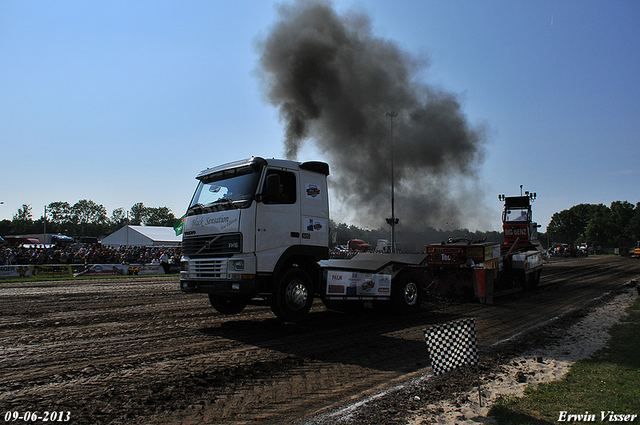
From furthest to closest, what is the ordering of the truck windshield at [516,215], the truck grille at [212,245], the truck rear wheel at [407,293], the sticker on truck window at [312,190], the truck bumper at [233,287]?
the truck windshield at [516,215] < the truck rear wheel at [407,293] < the sticker on truck window at [312,190] < the truck grille at [212,245] < the truck bumper at [233,287]

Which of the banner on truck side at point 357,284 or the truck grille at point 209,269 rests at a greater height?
the truck grille at point 209,269

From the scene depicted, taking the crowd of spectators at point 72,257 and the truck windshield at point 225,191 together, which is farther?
the crowd of spectators at point 72,257

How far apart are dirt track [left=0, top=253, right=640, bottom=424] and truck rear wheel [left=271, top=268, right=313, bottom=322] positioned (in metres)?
0.34

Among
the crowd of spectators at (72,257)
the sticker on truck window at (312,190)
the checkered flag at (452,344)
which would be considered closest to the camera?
the checkered flag at (452,344)

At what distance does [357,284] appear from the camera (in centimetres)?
854

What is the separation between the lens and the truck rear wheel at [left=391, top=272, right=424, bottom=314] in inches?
369

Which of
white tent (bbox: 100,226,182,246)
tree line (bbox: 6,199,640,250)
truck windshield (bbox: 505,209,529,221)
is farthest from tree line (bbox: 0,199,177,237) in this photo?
truck windshield (bbox: 505,209,529,221)

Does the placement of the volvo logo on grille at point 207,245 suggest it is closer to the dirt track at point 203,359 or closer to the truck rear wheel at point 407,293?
the dirt track at point 203,359

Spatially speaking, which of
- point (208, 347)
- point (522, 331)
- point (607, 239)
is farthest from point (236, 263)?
point (607, 239)

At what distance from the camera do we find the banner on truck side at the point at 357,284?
26.6 feet

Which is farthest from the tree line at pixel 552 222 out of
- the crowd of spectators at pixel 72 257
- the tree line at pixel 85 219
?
the crowd of spectators at pixel 72 257

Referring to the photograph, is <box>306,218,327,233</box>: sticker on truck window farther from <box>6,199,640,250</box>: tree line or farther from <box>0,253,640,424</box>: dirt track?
<box>6,199,640,250</box>: tree line

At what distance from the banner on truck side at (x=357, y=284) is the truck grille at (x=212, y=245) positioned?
6.67ft

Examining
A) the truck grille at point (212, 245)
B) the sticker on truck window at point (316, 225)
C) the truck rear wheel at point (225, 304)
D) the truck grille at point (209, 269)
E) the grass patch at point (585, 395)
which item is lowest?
the grass patch at point (585, 395)
